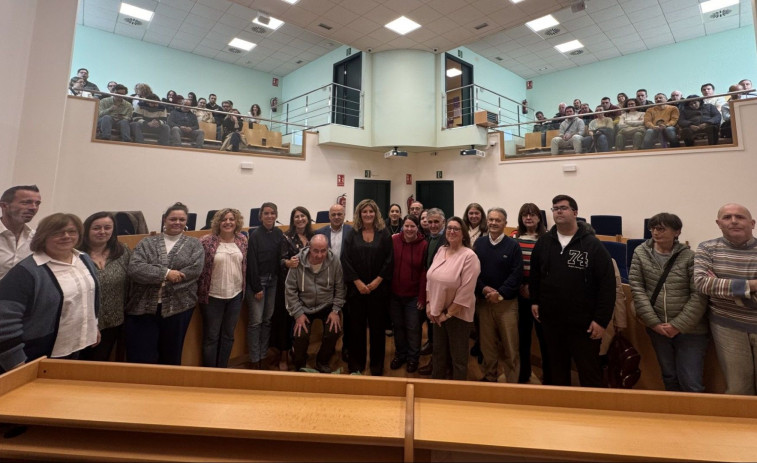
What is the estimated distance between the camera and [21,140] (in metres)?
3.21

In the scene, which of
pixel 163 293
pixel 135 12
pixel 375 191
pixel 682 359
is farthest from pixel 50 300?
pixel 135 12

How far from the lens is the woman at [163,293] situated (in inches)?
75.3

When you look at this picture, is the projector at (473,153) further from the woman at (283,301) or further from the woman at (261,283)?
the woman at (261,283)

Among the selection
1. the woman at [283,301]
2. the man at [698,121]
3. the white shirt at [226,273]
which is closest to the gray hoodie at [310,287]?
the woman at [283,301]

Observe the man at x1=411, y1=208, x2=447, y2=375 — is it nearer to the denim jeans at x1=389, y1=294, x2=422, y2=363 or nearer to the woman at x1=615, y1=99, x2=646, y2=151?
the denim jeans at x1=389, y1=294, x2=422, y2=363

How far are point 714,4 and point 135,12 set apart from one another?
11.8 metres

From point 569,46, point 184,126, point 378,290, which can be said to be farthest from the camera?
point 569,46

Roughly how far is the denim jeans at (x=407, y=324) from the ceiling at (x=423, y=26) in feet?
17.7

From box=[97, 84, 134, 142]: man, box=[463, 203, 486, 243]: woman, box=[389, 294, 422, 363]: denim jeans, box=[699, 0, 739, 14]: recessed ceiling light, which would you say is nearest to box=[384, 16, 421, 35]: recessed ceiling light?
box=[97, 84, 134, 142]: man

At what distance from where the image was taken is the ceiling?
5672mm

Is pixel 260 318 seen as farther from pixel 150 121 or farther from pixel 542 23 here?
pixel 542 23

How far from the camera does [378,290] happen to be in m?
2.46

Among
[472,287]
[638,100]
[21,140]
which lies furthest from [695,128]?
[21,140]

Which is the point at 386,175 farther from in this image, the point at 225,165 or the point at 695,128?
the point at 695,128
